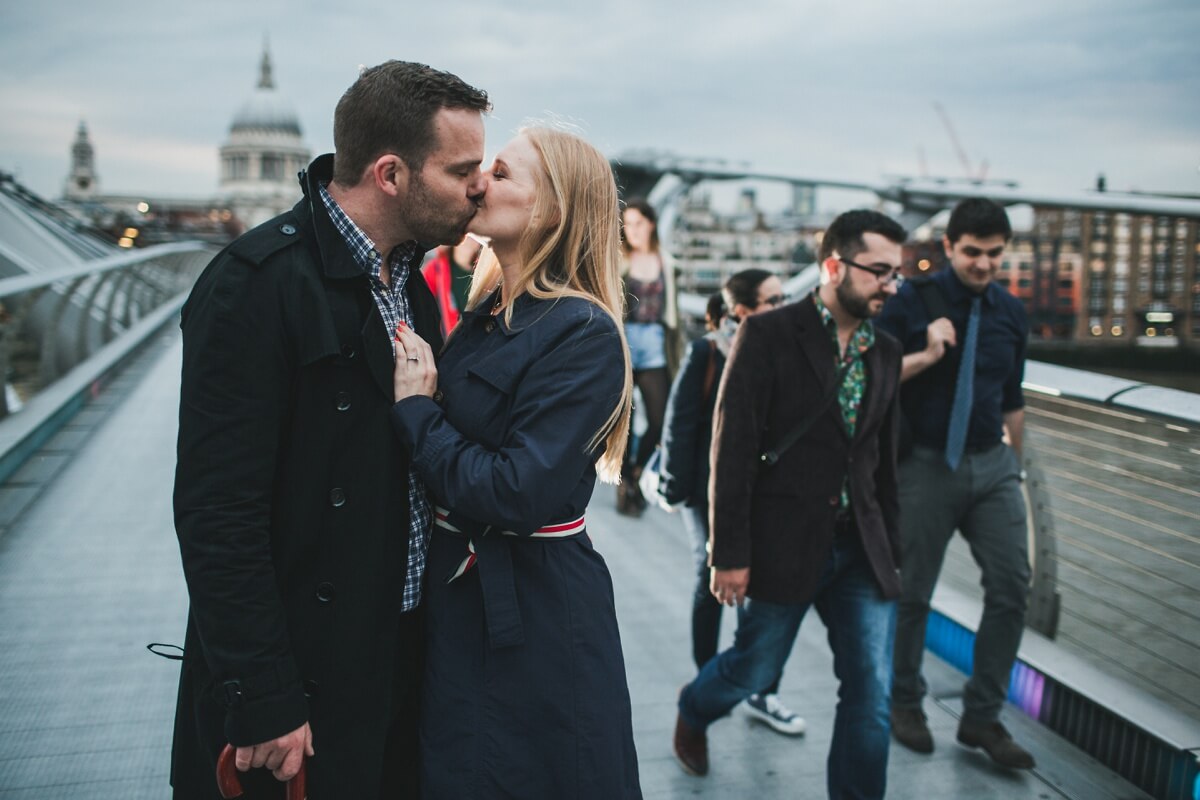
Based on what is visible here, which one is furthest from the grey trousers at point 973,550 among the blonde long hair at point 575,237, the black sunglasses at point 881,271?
the blonde long hair at point 575,237

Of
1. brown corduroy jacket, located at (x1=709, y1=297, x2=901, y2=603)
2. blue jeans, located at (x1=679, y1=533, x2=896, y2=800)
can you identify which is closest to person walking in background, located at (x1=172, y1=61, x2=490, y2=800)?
brown corduroy jacket, located at (x1=709, y1=297, x2=901, y2=603)

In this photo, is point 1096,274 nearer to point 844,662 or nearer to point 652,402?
A: point 652,402

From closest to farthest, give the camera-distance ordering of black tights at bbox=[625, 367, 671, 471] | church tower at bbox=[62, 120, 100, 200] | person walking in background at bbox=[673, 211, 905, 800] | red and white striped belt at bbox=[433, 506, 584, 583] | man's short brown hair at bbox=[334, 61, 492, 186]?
man's short brown hair at bbox=[334, 61, 492, 186] < red and white striped belt at bbox=[433, 506, 584, 583] < person walking in background at bbox=[673, 211, 905, 800] < black tights at bbox=[625, 367, 671, 471] < church tower at bbox=[62, 120, 100, 200]

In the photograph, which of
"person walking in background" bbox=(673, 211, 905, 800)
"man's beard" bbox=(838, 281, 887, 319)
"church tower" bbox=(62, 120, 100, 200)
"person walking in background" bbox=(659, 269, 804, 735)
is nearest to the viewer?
"person walking in background" bbox=(673, 211, 905, 800)

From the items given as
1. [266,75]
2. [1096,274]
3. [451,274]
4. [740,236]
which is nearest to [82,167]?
[266,75]

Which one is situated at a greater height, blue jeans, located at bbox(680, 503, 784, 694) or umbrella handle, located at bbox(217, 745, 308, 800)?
umbrella handle, located at bbox(217, 745, 308, 800)

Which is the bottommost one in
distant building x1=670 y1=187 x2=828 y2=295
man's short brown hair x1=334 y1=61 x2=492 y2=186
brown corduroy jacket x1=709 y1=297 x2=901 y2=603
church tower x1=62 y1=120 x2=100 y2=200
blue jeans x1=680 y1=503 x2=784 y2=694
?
blue jeans x1=680 y1=503 x2=784 y2=694

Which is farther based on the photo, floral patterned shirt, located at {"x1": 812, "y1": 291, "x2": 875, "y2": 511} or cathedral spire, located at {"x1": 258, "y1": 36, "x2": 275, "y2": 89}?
cathedral spire, located at {"x1": 258, "y1": 36, "x2": 275, "y2": 89}

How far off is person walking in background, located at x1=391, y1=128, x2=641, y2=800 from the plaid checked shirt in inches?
1.3

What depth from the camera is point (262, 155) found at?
123188mm

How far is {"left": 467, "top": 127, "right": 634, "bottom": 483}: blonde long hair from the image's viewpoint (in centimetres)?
187

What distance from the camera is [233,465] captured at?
1539 mm

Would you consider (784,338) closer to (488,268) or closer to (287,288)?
(488,268)

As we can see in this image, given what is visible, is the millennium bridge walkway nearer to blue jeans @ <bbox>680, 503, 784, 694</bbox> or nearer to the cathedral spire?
blue jeans @ <bbox>680, 503, 784, 694</bbox>
